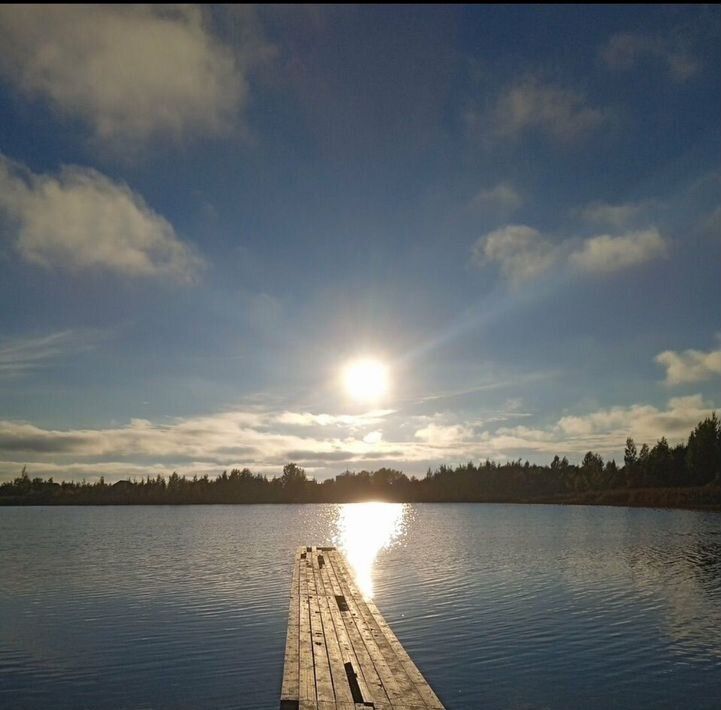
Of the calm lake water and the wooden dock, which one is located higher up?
the wooden dock

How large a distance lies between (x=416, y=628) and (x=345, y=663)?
10.1 m

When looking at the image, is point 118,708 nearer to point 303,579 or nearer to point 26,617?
point 26,617

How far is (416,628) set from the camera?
1166 inches

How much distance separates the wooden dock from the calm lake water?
140 centimetres

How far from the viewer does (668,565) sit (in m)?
51.7

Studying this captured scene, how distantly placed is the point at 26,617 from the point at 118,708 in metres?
17.3

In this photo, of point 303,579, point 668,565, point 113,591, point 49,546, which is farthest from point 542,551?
point 49,546

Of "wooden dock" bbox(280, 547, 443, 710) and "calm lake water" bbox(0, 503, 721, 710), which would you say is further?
"calm lake water" bbox(0, 503, 721, 710)

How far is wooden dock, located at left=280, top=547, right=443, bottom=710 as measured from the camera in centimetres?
1691

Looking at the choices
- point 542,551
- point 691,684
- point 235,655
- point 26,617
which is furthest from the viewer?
point 542,551

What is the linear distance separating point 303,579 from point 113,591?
1258 centimetres

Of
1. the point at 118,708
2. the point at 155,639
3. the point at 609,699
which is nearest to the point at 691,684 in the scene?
the point at 609,699

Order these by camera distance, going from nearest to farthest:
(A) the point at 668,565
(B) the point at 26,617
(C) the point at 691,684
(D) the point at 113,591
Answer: (C) the point at 691,684 → (B) the point at 26,617 → (D) the point at 113,591 → (A) the point at 668,565

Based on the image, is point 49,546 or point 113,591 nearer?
point 113,591
